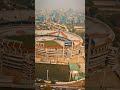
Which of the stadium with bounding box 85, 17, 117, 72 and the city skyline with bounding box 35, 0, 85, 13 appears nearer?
the stadium with bounding box 85, 17, 117, 72

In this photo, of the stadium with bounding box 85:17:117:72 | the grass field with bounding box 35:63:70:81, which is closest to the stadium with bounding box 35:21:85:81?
the grass field with bounding box 35:63:70:81

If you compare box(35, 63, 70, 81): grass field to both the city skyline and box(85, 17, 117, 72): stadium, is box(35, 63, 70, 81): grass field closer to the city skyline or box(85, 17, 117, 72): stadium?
box(85, 17, 117, 72): stadium

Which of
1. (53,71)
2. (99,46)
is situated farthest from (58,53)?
(99,46)

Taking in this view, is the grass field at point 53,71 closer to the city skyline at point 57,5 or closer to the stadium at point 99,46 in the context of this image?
the stadium at point 99,46

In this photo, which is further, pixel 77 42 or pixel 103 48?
pixel 77 42

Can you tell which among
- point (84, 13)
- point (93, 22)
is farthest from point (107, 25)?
point (84, 13)

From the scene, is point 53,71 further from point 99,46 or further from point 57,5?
point 57,5

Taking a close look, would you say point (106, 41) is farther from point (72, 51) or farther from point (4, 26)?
point (4, 26)

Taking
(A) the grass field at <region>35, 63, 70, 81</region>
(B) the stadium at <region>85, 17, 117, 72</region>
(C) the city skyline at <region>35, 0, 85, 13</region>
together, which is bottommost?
(A) the grass field at <region>35, 63, 70, 81</region>

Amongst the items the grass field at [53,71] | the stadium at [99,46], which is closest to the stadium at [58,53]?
the grass field at [53,71]
